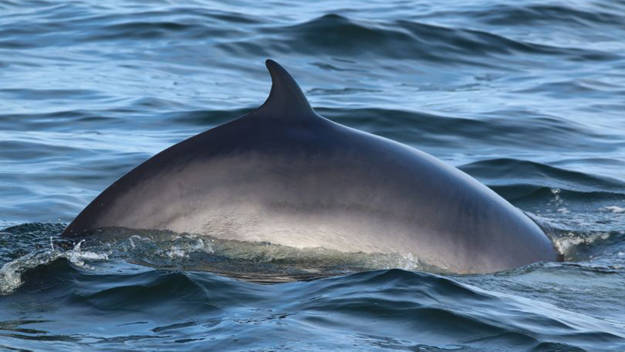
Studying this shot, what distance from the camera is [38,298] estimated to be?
556cm

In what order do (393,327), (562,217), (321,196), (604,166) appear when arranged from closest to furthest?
(393,327) → (321,196) → (562,217) → (604,166)

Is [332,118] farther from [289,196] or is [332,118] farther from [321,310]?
[321,310]

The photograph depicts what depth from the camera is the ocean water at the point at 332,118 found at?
5.28m

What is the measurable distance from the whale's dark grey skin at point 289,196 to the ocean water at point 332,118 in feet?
0.42

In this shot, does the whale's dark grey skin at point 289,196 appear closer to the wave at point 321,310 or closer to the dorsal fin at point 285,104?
the dorsal fin at point 285,104

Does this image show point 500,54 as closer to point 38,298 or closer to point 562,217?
point 562,217

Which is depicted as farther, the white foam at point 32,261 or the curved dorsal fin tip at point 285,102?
the curved dorsal fin tip at point 285,102

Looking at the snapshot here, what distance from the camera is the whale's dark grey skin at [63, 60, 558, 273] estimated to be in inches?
238

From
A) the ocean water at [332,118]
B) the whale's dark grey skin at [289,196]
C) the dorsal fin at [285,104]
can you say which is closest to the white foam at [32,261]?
the ocean water at [332,118]

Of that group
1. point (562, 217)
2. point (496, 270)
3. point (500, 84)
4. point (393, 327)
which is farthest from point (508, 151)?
point (393, 327)

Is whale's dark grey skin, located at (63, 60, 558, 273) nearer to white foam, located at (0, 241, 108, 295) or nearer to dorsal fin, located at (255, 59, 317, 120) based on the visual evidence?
dorsal fin, located at (255, 59, 317, 120)

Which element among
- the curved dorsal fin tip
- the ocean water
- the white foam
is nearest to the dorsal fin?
the curved dorsal fin tip

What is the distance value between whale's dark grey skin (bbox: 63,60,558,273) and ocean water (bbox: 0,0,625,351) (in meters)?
0.13

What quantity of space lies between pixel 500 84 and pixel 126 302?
1084 centimetres
